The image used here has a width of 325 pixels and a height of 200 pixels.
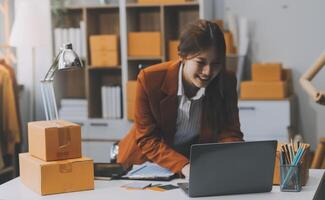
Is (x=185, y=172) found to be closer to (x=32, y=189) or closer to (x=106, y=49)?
(x=32, y=189)

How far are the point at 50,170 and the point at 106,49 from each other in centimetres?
291

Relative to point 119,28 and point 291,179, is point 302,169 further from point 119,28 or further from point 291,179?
point 119,28

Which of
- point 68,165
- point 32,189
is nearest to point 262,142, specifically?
point 68,165

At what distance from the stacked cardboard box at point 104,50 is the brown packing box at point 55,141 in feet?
8.82

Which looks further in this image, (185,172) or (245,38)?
(245,38)

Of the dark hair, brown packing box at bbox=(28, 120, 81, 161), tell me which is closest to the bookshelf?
the dark hair

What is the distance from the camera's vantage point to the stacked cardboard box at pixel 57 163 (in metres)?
2.29

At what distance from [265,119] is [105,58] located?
1518 millimetres

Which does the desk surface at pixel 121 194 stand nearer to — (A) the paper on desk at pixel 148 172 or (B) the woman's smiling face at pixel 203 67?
(A) the paper on desk at pixel 148 172

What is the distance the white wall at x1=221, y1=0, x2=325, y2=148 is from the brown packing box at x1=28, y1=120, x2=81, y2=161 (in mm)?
2962

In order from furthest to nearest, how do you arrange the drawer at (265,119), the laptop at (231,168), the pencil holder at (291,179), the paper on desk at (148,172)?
the drawer at (265,119) < the paper on desk at (148,172) < the pencil holder at (291,179) < the laptop at (231,168)

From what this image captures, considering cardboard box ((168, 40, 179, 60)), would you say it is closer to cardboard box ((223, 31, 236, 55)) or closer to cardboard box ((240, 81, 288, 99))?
cardboard box ((223, 31, 236, 55))

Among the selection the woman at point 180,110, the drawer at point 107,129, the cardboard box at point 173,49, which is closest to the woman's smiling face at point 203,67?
the woman at point 180,110

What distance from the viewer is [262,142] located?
7.18 ft
